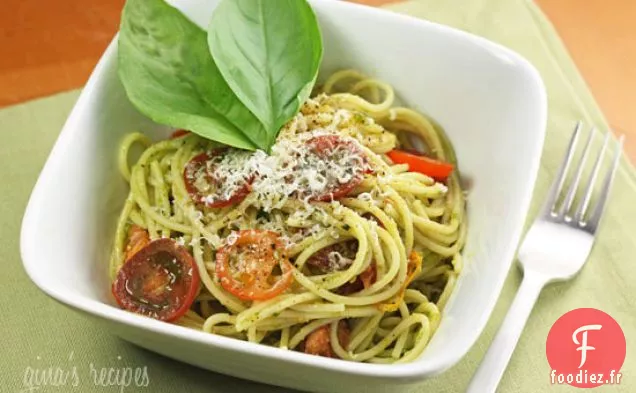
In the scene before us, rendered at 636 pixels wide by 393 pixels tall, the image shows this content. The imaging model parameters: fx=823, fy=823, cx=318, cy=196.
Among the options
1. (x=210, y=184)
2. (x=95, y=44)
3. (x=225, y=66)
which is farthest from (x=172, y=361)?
(x=95, y=44)

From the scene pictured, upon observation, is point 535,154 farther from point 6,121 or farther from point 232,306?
point 6,121

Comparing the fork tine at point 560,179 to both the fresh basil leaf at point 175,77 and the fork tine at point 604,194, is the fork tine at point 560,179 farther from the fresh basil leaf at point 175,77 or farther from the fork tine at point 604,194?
the fresh basil leaf at point 175,77

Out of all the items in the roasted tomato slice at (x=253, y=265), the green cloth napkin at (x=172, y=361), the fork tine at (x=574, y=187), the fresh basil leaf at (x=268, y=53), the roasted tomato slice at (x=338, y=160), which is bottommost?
the green cloth napkin at (x=172, y=361)

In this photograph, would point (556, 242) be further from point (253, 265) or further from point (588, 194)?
point (253, 265)

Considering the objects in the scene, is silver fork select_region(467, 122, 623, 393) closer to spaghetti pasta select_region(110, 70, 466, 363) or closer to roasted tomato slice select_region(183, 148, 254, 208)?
spaghetti pasta select_region(110, 70, 466, 363)

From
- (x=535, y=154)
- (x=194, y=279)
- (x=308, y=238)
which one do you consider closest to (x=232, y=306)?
(x=194, y=279)

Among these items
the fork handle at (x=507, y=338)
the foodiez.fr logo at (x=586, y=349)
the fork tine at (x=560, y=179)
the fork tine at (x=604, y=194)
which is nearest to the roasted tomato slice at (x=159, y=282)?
the fork handle at (x=507, y=338)
